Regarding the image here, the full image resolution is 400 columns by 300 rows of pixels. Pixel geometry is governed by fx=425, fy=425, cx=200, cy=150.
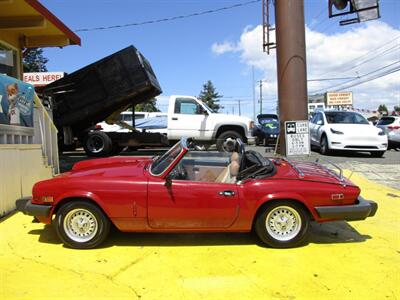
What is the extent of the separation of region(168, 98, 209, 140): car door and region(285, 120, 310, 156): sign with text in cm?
458

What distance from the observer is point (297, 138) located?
921 cm

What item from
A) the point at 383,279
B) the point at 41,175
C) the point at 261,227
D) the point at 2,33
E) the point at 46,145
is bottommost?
the point at 383,279

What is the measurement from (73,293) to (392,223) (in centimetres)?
431

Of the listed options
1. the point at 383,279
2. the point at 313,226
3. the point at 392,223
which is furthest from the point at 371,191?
the point at 383,279

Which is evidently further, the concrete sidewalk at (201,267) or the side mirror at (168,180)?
the side mirror at (168,180)

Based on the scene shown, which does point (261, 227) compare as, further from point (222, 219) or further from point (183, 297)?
point (183, 297)

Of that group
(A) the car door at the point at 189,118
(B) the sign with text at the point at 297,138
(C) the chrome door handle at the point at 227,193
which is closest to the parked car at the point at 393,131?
(A) the car door at the point at 189,118

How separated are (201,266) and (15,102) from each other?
14.1ft

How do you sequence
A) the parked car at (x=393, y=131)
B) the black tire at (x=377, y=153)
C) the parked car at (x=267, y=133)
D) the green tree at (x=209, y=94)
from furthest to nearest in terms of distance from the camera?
1. the green tree at (x=209, y=94)
2. the parked car at (x=267, y=133)
3. the parked car at (x=393, y=131)
4. the black tire at (x=377, y=153)

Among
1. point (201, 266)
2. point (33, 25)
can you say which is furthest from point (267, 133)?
point (201, 266)

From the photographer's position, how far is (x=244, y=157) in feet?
17.2

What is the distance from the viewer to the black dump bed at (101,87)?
1203 cm

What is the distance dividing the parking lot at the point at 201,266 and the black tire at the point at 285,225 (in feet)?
→ 0.34

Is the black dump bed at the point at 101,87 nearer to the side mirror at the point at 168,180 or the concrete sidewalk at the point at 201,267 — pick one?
the concrete sidewalk at the point at 201,267
